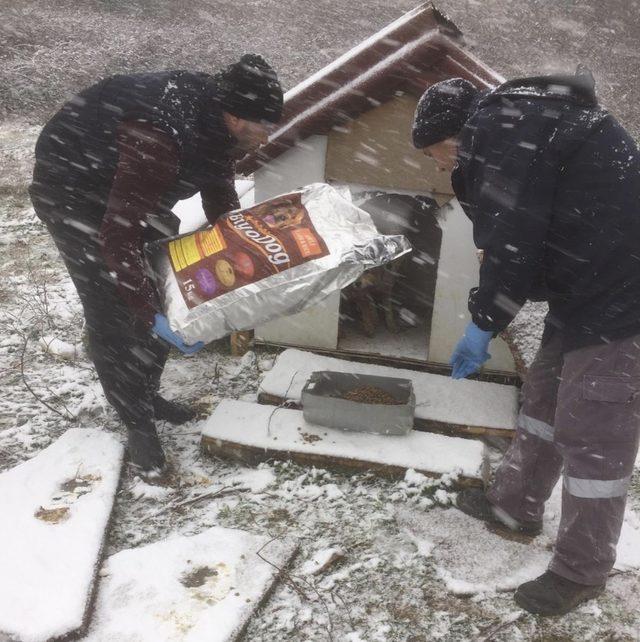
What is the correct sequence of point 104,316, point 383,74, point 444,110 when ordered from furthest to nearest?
point 383,74 < point 104,316 < point 444,110

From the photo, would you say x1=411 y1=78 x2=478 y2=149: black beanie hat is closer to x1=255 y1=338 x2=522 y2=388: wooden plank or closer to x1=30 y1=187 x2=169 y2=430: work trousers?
x1=30 y1=187 x2=169 y2=430: work trousers

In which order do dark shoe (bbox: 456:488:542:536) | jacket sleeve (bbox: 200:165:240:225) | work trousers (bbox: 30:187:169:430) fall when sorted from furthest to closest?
jacket sleeve (bbox: 200:165:240:225) → dark shoe (bbox: 456:488:542:536) → work trousers (bbox: 30:187:169:430)

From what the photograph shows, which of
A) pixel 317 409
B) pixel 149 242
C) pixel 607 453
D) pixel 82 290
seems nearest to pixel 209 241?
pixel 149 242

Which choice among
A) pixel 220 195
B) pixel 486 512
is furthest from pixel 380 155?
pixel 486 512

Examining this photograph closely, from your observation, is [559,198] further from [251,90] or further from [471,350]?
[251,90]

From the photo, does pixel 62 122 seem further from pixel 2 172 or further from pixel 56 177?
pixel 2 172

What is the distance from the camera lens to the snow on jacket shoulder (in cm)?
188

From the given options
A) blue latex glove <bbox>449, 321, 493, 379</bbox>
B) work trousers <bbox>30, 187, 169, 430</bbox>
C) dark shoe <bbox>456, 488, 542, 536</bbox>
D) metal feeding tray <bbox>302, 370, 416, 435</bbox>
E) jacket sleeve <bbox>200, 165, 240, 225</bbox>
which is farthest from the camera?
metal feeding tray <bbox>302, 370, 416, 435</bbox>

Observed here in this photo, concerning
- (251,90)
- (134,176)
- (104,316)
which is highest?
(251,90)

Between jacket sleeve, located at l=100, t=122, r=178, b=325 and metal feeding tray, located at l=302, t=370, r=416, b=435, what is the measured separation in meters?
1.22

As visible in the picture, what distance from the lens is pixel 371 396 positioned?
3279 mm

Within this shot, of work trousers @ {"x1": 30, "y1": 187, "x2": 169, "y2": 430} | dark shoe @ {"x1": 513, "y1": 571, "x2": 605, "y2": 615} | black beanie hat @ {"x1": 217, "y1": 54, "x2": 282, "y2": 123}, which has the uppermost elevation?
black beanie hat @ {"x1": 217, "y1": 54, "x2": 282, "y2": 123}

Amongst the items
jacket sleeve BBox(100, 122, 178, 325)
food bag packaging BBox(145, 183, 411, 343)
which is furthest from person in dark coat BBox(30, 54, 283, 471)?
food bag packaging BBox(145, 183, 411, 343)

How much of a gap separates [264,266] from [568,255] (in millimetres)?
1103
